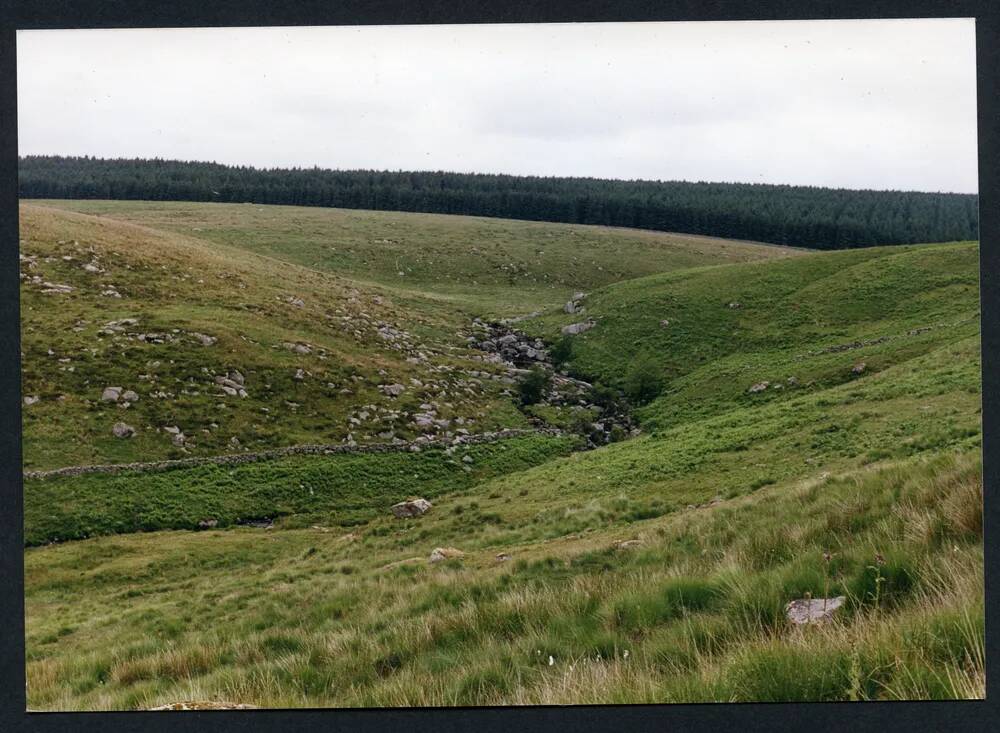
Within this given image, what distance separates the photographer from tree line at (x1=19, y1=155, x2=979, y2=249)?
618 inches

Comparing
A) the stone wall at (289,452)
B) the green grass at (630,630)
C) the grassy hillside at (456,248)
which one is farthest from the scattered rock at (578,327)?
the green grass at (630,630)

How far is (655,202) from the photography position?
2231cm

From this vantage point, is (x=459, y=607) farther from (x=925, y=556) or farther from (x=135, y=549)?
(x=135, y=549)

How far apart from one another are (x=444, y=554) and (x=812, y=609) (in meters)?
6.73

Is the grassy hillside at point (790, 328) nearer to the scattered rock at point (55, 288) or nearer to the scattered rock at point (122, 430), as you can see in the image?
the scattered rock at point (122, 430)

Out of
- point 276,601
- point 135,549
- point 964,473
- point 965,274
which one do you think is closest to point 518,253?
point 965,274

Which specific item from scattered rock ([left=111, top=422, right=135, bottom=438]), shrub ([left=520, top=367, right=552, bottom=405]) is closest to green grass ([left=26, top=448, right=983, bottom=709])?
scattered rock ([left=111, top=422, right=135, bottom=438])

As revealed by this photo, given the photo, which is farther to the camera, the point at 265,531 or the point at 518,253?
the point at 518,253

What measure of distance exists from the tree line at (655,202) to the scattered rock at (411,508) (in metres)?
9.78

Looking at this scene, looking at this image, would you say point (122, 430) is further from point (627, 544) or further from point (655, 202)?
point (655, 202)

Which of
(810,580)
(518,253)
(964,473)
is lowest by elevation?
(810,580)

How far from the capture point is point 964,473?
6754 mm

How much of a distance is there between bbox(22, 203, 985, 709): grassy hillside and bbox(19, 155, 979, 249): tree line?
1436 mm

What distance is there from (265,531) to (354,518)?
79.8 inches
